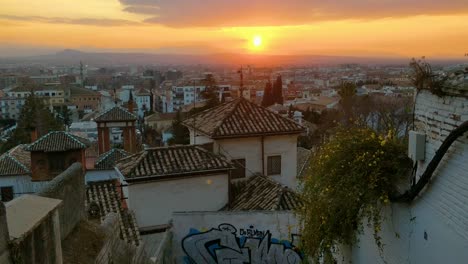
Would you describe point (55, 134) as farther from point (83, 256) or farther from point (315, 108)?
point (315, 108)

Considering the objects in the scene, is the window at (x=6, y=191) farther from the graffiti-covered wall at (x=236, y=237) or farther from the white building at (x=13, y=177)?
the graffiti-covered wall at (x=236, y=237)

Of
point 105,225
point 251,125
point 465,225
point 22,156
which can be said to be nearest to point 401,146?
point 465,225

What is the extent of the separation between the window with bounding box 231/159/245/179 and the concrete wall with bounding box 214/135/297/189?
0.14 metres

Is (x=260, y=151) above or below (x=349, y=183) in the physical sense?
below

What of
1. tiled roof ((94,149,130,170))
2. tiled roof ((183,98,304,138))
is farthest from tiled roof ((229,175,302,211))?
tiled roof ((94,149,130,170))

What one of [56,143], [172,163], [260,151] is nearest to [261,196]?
[260,151]

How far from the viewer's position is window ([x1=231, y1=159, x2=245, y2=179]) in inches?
558

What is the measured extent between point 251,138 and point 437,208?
9.21 meters

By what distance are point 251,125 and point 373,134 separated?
8096 millimetres

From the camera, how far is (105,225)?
6.29m

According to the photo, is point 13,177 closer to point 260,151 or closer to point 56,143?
point 56,143

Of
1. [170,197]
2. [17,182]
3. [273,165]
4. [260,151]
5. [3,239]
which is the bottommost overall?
[17,182]

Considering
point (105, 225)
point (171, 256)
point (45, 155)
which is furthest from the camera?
point (45, 155)

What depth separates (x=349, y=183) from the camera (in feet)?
21.0
